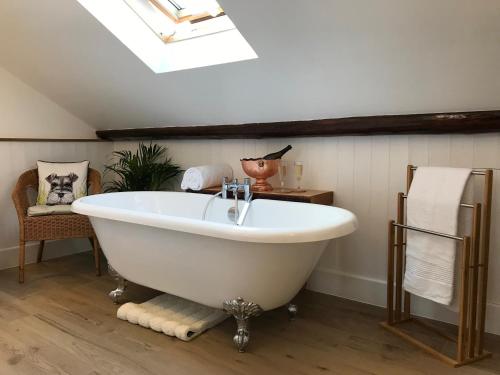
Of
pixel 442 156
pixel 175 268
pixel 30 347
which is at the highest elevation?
pixel 442 156

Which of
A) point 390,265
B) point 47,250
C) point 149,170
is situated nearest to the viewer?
point 390,265

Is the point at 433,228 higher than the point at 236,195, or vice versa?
the point at 236,195

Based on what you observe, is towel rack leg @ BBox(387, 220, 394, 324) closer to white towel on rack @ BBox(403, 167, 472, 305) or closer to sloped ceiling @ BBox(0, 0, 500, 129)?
white towel on rack @ BBox(403, 167, 472, 305)

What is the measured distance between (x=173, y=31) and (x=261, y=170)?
1182 millimetres

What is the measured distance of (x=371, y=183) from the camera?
2584 millimetres

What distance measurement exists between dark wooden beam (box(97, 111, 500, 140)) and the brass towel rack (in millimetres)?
247

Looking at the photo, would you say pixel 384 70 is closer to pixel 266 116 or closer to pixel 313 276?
pixel 266 116

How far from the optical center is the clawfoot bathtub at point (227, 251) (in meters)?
1.86

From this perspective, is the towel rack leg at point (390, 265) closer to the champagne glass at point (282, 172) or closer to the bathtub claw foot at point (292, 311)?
the bathtub claw foot at point (292, 311)

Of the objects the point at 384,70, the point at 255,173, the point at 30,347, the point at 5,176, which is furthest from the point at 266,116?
the point at 5,176

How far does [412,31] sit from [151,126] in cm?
236

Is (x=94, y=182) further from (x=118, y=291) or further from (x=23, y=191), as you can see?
(x=118, y=291)

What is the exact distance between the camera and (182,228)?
77.5 inches

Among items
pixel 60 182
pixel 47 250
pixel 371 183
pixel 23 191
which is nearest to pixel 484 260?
pixel 371 183
